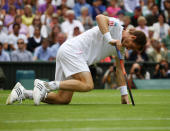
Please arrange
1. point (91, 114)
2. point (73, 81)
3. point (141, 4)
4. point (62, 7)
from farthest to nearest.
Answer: point (141, 4), point (62, 7), point (73, 81), point (91, 114)

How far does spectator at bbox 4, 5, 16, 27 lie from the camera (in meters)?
17.4

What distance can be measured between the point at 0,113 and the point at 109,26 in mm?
2458

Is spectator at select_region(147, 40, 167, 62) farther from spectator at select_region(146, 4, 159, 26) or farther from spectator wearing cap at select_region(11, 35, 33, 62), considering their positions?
spectator wearing cap at select_region(11, 35, 33, 62)

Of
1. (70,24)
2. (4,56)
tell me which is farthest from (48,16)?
(4,56)

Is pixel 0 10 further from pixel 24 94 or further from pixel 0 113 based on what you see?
pixel 0 113

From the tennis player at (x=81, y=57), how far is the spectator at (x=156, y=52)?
9.37 meters

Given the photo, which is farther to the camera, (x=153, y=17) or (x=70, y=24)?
(x=153, y=17)

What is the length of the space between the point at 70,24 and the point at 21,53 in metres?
2.76

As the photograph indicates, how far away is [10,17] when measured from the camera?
1755 centimetres

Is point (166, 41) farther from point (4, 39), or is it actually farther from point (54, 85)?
point (54, 85)

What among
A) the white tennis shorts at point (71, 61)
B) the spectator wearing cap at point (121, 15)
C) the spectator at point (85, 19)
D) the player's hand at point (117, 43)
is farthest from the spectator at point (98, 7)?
the player's hand at point (117, 43)

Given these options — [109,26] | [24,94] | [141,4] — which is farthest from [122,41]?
[141,4]

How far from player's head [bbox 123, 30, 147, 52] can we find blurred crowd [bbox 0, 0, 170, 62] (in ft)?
27.5

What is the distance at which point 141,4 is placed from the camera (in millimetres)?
20812
